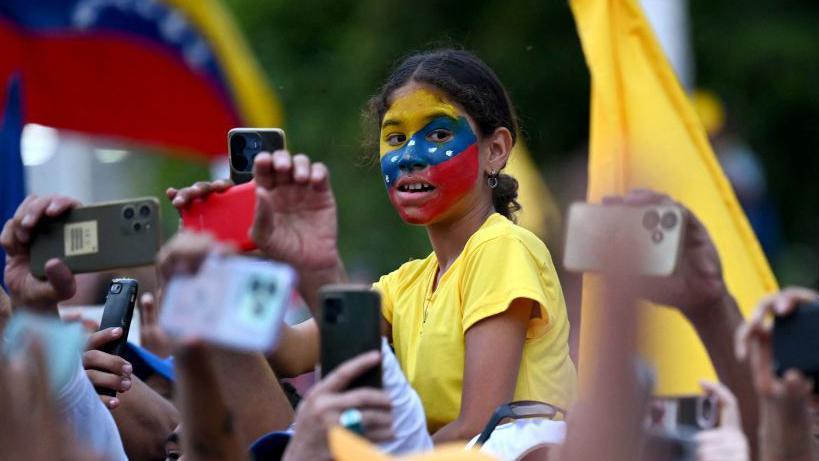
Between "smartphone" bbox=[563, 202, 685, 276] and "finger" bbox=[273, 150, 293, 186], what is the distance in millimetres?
527

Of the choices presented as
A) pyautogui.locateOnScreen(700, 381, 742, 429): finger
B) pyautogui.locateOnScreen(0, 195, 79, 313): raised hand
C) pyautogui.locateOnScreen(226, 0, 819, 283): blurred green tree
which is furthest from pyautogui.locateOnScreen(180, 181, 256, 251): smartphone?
pyautogui.locateOnScreen(226, 0, 819, 283): blurred green tree

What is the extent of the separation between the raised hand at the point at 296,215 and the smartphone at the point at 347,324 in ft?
1.09

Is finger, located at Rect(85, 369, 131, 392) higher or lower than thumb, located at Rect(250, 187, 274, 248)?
lower

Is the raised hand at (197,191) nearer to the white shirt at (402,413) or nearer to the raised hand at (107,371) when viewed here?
the white shirt at (402,413)

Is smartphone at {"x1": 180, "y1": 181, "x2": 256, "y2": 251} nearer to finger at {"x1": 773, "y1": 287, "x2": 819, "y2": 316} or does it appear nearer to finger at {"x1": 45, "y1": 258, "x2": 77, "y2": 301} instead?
finger at {"x1": 45, "y1": 258, "x2": 77, "y2": 301}

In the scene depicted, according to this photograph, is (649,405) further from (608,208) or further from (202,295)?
(202,295)

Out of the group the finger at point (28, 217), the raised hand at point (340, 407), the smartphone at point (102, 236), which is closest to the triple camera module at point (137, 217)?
the smartphone at point (102, 236)

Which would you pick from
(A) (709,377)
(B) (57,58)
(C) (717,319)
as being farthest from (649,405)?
(B) (57,58)

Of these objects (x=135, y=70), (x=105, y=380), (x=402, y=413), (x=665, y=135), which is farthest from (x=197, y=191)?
(x=135, y=70)

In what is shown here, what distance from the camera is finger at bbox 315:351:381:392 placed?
2.51m

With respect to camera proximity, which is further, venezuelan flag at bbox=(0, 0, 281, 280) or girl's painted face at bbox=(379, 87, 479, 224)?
venezuelan flag at bbox=(0, 0, 281, 280)

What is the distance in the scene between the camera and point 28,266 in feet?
10.4

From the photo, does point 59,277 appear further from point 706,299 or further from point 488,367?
point 706,299

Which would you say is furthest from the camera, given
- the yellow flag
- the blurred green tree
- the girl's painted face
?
the blurred green tree
